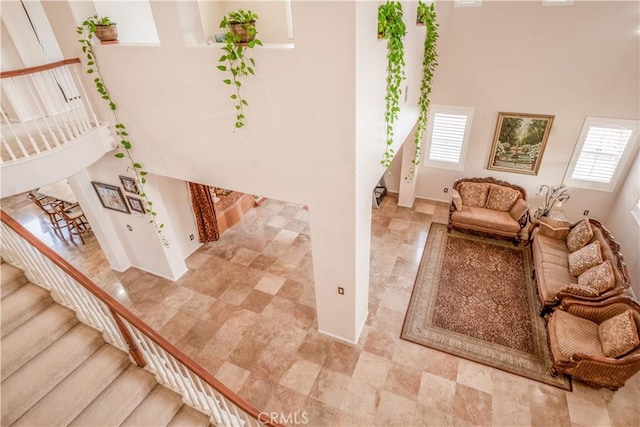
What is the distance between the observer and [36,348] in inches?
121

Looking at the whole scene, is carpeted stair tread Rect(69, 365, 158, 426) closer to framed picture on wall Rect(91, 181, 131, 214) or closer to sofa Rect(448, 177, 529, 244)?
framed picture on wall Rect(91, 181, 131, 214)

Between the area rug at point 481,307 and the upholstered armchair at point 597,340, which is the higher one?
the upholstered armchair at point 597,340

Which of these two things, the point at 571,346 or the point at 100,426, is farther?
the point at 571,346

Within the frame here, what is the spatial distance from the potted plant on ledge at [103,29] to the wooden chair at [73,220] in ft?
16.2

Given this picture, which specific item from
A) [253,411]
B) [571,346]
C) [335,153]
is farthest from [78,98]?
[571,346]

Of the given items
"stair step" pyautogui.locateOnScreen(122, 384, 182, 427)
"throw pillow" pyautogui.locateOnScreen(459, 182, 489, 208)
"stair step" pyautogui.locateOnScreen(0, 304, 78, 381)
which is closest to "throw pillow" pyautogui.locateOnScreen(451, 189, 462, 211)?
"throw pillow" pyautogui.locateOnScreen(459, 182, 489, 208)

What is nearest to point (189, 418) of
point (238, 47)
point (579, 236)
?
point (238, 47)

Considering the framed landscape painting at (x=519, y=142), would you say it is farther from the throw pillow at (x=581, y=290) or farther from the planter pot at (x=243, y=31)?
the planter pot at (x=243, y=31)

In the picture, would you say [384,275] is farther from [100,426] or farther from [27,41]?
[27,41]


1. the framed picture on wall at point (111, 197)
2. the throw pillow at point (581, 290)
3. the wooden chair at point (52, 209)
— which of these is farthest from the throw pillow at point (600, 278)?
the wooden chair at point (52, 209)

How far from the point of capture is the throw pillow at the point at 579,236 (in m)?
5.80

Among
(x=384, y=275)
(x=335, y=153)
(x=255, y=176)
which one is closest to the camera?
(x=335, y=153)

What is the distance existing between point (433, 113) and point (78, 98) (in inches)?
261

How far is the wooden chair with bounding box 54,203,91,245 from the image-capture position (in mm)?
7434
